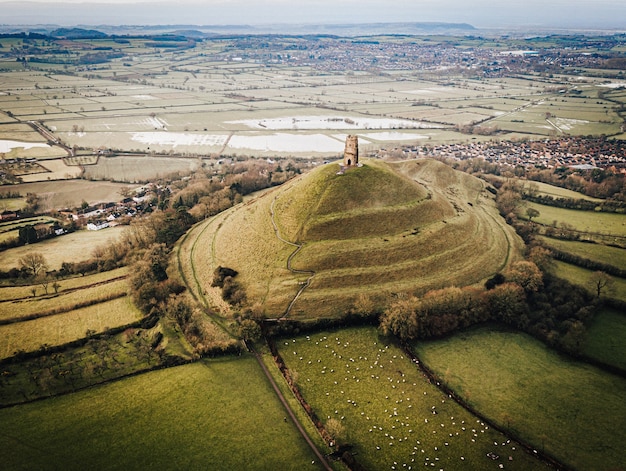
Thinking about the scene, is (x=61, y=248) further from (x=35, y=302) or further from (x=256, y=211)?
(x=256, y=211)

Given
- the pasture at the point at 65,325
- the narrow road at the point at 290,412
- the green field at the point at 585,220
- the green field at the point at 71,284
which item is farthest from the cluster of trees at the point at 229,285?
the green field at the point at 585,220

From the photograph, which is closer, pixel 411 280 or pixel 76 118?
pixel 411 280

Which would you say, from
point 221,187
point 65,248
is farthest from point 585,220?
point 65,248

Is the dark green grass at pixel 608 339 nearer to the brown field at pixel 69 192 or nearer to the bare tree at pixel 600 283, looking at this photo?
the bare tree at pixel 600 283

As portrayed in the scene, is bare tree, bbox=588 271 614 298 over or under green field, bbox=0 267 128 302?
over

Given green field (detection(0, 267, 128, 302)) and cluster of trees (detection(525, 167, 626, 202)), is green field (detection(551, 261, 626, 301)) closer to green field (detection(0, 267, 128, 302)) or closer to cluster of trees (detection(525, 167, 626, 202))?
cluster of trees (detection(525, 167, 626, 202))

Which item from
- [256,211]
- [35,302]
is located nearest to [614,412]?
[256,211]

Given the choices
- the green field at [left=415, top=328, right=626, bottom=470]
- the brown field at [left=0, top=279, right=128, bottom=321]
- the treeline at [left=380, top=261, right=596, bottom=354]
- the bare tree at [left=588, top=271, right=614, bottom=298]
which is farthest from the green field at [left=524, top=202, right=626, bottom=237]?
the brown field at [left=0, top=279, right=128, bottom=321]
